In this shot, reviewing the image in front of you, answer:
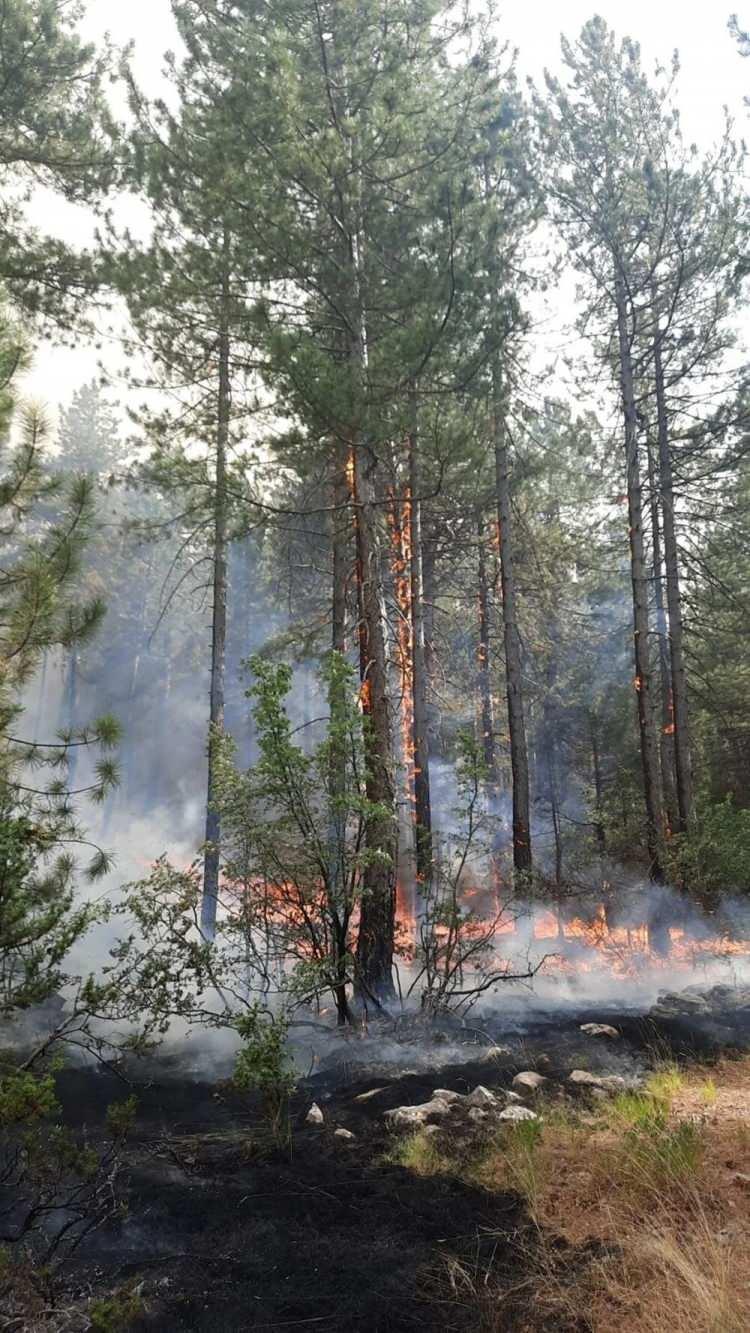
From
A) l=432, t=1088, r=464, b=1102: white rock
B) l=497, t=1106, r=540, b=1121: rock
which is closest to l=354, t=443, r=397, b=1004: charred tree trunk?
l=432, t=1088, r=464, b=1102: white rock

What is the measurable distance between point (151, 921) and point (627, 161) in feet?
52.6

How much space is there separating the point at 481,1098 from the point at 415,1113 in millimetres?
647

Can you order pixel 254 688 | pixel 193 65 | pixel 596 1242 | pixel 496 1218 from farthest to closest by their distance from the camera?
pixel 193 65, pixel 254 688, pixel 496 1218, pixel 596 1242

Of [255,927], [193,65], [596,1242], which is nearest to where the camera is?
[596,1242]

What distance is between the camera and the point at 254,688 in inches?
278

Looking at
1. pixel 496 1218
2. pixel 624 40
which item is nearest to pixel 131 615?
pixel 624 40

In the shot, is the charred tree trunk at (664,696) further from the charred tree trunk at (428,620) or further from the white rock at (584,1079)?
the white rock at (584,1079)

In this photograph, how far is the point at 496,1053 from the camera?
26.7 feet

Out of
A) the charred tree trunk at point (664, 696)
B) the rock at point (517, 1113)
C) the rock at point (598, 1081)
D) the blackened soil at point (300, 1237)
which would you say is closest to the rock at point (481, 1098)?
the rock at point (517, 1113)

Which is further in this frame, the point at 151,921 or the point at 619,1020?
the point at 619,1020

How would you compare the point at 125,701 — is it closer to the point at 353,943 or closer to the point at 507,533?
the point at 507,533

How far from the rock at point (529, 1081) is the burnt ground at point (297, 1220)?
28 centimetres

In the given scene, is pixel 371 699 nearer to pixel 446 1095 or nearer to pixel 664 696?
pixel 446 1095

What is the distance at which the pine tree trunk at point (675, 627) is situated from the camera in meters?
15.0
